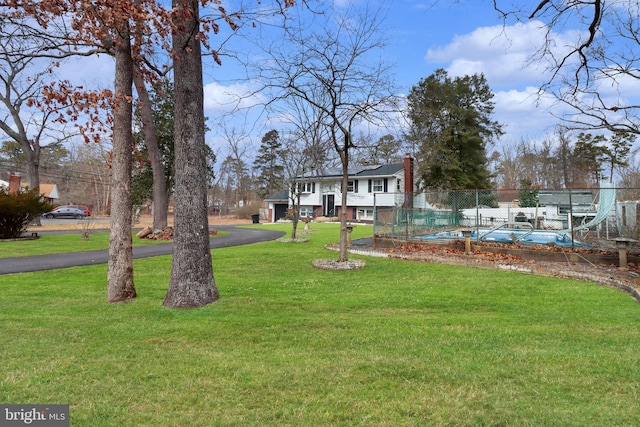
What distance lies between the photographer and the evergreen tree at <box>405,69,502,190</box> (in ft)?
116

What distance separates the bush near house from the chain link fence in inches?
585

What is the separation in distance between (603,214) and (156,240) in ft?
57.1

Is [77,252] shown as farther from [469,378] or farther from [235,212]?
[235,212]

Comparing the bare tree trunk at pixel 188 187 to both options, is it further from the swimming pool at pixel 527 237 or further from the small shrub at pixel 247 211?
the small shrub at pixel 247 211

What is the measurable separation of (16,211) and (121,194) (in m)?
14.1

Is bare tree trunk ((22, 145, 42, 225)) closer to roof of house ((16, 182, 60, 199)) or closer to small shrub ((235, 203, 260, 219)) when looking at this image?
small shrub ((235, 203, 260, 219))

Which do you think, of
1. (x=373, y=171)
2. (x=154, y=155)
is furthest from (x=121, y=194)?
(x=373, y=171)

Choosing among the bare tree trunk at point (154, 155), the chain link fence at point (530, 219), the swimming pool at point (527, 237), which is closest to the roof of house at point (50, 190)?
the bare tree trunk at point (154, 155)

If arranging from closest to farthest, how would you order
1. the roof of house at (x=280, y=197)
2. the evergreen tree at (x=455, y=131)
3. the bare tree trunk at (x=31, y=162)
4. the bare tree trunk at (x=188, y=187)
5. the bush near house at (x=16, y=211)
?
the bare tree trunk at (x=188, y=187), the bush near house at (x=16, y=211), the bare tree trunk at (x=31, y=162), the evergreen tree at (x=455, y=131), the roof of house at (x=280, y=197)

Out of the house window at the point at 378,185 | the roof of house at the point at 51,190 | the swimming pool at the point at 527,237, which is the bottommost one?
the swimming pool at the point at 527,237

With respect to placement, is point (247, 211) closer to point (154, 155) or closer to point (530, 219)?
point (154, 155)

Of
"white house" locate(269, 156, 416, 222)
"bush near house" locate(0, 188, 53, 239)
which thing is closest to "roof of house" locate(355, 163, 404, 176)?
"white house" locate(269, 156, 416, 222)

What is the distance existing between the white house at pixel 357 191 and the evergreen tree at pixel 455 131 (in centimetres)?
298

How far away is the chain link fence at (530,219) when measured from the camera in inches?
461
